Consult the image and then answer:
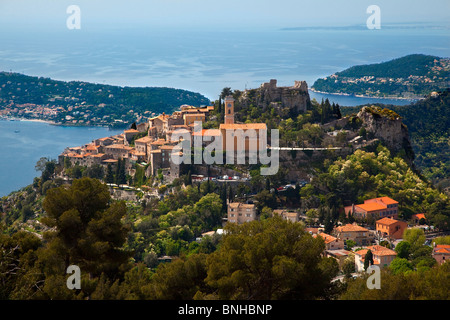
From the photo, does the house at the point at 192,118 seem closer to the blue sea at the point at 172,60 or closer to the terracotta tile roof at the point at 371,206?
the terracotta tile roof at the point at 371,206

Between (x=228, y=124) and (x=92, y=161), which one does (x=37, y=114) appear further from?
(x=228, y=124)

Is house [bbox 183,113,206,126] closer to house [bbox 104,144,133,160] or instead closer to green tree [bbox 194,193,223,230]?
house [bbox 104,144,133,160]

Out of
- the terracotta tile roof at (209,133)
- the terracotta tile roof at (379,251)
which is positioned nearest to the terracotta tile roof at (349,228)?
the terracotta tile roof at (379,251)

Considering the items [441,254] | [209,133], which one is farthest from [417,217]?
[209,133]

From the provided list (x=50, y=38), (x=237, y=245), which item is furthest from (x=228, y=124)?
(x=50, y=38)

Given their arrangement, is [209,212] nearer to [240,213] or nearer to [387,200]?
[240,213]

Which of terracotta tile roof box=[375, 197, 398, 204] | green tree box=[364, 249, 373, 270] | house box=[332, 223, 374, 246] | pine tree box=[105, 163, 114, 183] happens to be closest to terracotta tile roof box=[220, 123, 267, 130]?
pine tree box=[105, 163, 114, 183]
